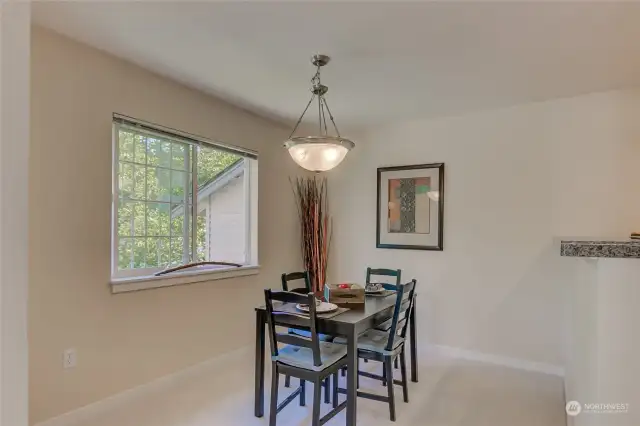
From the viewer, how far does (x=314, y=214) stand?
4445 mm

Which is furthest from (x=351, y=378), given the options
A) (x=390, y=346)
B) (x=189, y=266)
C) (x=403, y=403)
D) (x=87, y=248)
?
(x=87, y=248)

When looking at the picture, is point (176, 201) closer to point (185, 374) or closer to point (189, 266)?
point (189, 266)

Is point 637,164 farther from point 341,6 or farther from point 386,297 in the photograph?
point 341,6

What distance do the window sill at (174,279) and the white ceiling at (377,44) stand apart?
1479mm

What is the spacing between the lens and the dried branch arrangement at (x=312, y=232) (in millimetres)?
4426

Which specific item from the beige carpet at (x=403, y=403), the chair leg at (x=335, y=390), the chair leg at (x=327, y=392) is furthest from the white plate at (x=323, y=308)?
the beige carpet at (x=403, y=403)

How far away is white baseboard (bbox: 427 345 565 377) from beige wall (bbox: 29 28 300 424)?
7.27ft

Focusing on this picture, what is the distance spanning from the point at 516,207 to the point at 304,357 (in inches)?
93.3

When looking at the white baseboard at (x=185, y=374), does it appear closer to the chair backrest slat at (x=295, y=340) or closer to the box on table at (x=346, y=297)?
the chair backrest slat at (x=295, y=340)

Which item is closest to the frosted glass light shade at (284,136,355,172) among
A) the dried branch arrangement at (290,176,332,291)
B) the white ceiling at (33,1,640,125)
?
the white ceiling at (33,1,640,125)

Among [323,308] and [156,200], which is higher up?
[156,200]

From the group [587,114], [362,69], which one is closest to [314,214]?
[362,69]

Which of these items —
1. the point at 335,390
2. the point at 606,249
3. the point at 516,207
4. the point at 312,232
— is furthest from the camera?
the point at 312,232

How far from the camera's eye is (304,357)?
2379mm
